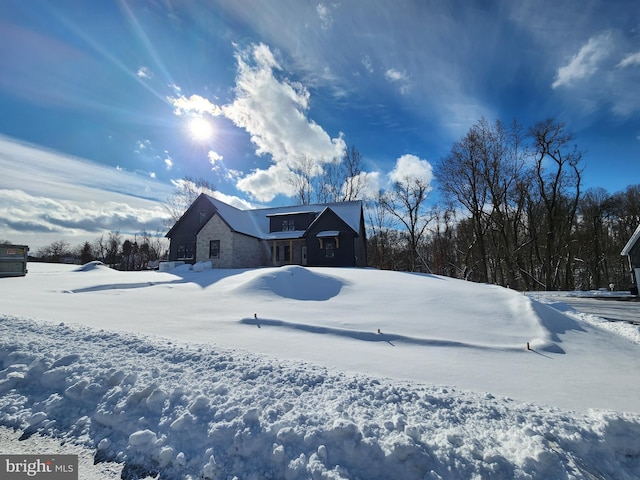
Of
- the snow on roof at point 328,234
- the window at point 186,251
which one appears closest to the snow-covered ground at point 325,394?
the snow on roof at point 328,234

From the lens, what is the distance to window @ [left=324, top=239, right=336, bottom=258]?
2378cm

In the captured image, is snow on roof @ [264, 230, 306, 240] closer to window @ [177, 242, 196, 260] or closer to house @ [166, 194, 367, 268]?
house @ [166, 194, 367, 268]

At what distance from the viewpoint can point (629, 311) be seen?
1070 centimetres

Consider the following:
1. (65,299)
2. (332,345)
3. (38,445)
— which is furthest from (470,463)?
(65,299)

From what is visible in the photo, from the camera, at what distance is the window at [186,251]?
83.3 ft

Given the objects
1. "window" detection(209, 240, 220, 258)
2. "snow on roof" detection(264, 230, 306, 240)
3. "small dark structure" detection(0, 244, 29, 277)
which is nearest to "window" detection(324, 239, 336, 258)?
"snow on roof" detection(264, 230, 306, 240)

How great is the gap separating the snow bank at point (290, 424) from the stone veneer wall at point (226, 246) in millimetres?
18707

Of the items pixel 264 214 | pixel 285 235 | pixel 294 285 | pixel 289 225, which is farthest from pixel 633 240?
pixel 264 214

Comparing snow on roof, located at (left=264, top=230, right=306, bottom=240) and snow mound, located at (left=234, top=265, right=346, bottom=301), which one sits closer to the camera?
snow mound, located at (left=234, top=265, right=346, bottom=301)

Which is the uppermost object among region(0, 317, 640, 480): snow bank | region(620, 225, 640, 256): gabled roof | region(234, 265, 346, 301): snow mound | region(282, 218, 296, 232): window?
region(282, 218, 296, 232): window

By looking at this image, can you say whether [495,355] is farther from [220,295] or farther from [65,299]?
[65,299]

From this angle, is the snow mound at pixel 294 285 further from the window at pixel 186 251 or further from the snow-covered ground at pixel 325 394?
the window at pixel 186 251

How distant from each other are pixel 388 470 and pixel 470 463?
0.69 meters

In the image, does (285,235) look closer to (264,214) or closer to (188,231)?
(264,214)
